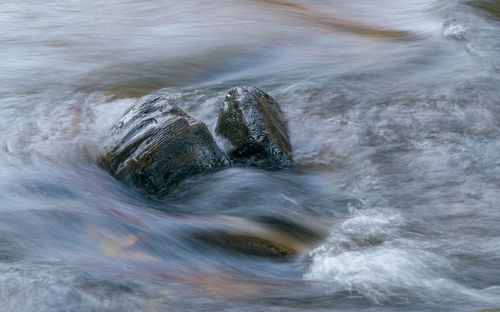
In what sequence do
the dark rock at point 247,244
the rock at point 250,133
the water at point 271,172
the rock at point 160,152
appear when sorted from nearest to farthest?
the water at point 271,172
the dark rock at point 247,244
the rock at point 160,152
the rock at point 250,133

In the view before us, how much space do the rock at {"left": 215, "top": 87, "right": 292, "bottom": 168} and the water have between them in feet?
0.72

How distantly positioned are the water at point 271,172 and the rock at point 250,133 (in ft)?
0.72

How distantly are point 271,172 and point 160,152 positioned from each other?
1084 millimetres

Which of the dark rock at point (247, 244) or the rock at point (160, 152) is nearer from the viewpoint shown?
the dark rock at point (247, 244)

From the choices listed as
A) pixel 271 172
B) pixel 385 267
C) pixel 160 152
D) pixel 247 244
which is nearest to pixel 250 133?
pixel 271 172

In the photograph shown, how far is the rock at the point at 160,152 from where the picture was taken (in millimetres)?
5402

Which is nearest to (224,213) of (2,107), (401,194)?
(401,194)

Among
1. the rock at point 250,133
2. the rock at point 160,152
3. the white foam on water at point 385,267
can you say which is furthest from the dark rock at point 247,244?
the rock at point 250,133

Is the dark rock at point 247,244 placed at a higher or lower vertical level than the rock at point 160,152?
lower

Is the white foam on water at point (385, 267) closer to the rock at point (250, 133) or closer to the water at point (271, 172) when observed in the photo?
the water at point (271, 172)

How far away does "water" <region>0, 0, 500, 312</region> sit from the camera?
12.4ft

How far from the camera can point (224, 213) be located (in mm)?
5199

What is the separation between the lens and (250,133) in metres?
5.97

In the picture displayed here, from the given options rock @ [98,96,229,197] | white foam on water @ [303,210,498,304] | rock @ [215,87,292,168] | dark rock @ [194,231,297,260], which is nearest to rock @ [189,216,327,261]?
dark rock @ [194,231,297,260]
